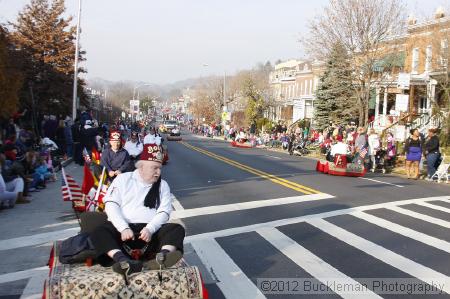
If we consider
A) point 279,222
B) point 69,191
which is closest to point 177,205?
point 69,191

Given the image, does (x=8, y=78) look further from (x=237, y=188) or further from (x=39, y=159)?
(x=237, y=188)

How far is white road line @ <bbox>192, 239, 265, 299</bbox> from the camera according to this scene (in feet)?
21.9

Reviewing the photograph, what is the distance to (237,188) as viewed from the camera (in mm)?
16578

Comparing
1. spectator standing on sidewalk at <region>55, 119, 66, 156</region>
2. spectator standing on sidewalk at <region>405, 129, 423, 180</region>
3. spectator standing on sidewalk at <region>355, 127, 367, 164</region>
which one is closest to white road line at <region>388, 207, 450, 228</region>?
spectator standing on sidewalk at <region>405, 129, 423, 180</region>

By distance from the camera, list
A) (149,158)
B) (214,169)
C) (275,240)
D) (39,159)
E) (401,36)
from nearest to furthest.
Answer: (149,158) → (275,240) → (39,159) → (214,169) → (401,36)

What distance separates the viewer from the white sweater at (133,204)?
6.42 meters

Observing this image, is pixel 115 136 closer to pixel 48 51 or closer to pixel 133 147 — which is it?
pixel 133 147

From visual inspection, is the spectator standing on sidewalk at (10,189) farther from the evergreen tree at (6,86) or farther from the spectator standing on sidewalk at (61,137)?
the spectator standing on sidewalk at (61,137)

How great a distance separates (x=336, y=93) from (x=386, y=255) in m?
35.2

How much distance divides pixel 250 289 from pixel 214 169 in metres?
16.0

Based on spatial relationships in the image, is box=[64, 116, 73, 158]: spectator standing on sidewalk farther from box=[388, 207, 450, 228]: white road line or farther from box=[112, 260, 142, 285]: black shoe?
box=[112, 260, 142, 285]: black shoe

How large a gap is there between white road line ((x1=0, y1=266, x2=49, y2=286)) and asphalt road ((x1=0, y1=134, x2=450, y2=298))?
3 centimetres

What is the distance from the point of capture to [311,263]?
806cm

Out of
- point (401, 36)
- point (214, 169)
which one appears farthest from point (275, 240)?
point (401, 36)
